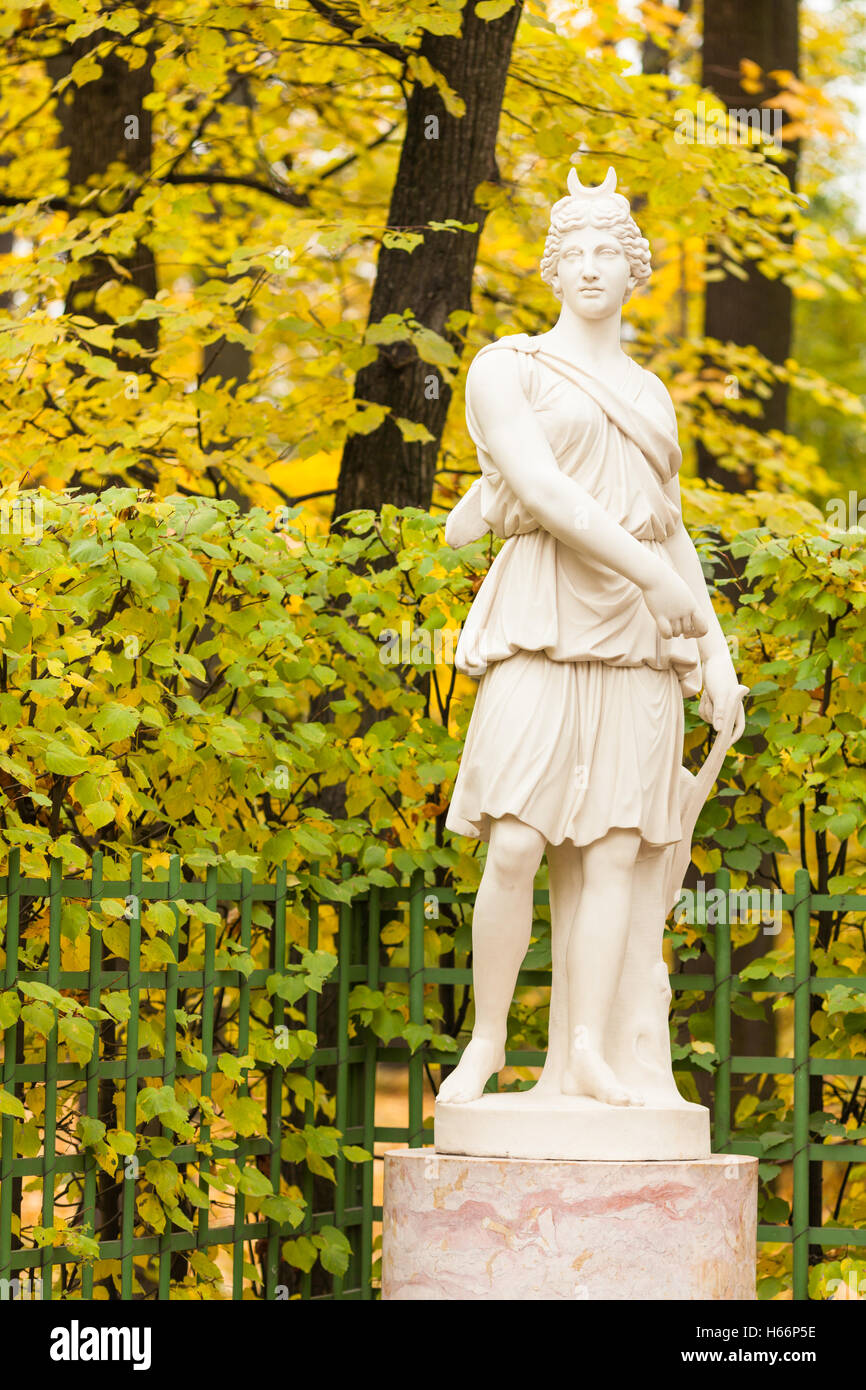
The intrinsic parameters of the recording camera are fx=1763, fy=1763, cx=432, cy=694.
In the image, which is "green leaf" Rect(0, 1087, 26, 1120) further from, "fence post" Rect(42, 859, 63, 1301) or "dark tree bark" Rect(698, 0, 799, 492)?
"dark tree bark" Rect(698, 0, 799, 492)

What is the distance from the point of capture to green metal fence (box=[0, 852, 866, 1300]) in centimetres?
491

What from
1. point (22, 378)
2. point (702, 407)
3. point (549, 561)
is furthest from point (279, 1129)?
point (702, 407)

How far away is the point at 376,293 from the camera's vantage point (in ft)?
25.9

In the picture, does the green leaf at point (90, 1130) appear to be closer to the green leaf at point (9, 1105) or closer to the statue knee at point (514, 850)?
the green leaf at point (9, 1105)

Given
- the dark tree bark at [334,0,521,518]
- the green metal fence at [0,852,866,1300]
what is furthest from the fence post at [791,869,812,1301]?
the dark tree bark at [334,0,521,518]

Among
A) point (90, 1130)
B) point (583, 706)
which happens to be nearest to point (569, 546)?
point (583, 706)

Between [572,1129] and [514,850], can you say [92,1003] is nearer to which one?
[514,850]

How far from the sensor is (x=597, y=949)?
480 cm

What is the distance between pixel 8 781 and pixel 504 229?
5.93 m

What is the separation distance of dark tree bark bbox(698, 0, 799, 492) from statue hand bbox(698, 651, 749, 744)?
20.5 feet

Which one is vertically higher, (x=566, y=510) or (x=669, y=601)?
(x=566, y=510)

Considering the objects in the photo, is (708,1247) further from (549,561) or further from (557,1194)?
(549,561)

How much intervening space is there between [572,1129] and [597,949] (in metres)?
0.48

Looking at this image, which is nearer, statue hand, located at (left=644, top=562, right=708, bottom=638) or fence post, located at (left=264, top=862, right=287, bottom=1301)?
statue hand, located at (left=644, top=562, right=708, bottom=638)
